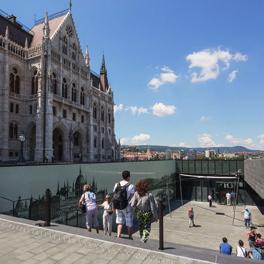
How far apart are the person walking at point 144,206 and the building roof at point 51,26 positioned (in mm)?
43764

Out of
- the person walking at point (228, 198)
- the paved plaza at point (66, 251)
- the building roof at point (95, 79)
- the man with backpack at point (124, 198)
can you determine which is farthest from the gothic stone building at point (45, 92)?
the man with backpack at point (124, 198)

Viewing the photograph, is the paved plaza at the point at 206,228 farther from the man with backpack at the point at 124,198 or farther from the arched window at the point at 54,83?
the arched window at the point at 54,83

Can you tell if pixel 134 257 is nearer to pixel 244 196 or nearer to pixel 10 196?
pixel 10 196

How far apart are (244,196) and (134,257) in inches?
1440

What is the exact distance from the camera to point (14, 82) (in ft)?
133

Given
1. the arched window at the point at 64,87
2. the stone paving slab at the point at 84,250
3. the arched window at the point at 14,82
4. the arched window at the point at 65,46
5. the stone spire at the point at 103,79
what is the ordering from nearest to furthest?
the stone paving slab at the point at 84,250, the arched window at the point at 14,82, the arched window at the point at 64,87, the arched window at the point at 65,46, the stone spire at the point at 103,79

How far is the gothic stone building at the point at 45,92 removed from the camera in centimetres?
3925

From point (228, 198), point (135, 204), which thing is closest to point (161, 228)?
point (135, 204)

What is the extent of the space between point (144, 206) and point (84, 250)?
1.79 meters

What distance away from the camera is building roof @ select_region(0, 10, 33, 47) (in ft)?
139

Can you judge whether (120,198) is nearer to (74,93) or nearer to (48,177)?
(48,177)

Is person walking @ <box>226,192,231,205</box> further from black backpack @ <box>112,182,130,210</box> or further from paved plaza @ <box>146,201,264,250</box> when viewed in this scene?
black backpack @ <box>112,182,130,210</box>

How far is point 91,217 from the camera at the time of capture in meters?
9.44

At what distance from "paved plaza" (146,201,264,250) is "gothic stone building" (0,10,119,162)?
20.2 metres
